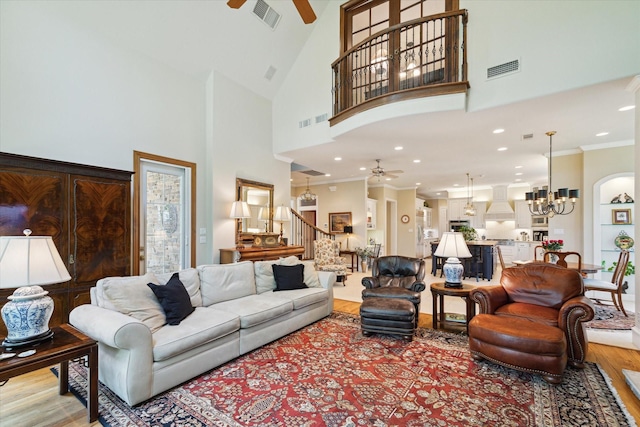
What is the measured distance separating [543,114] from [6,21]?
6.38 meters

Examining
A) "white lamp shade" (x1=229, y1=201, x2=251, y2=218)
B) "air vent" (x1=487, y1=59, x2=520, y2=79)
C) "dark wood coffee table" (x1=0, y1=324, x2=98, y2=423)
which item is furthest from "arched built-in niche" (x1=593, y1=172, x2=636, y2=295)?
"dark wood coffee table" (x1=0, y1=324, x2=98, y2=423)

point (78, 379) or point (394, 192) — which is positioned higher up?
point (394, 192)

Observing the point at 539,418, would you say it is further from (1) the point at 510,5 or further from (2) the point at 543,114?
(1) the point at 510,5

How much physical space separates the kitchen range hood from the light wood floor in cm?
834

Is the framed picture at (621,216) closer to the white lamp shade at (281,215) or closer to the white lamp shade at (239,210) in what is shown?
the white lamp shade at (281,215)

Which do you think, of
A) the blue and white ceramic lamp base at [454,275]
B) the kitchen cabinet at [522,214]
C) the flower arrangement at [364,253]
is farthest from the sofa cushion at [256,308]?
the kitchen cabinet at [522,214]

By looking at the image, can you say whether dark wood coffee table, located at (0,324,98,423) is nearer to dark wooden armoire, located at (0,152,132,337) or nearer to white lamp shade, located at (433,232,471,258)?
dark wooden armoire, located at (0,152,132,337)

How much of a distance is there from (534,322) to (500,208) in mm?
9091

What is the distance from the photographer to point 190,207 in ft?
15.7

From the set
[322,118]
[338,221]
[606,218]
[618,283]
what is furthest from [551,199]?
[338,221]

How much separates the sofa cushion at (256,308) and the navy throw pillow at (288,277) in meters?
0.40

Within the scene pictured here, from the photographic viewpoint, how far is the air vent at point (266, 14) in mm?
4543

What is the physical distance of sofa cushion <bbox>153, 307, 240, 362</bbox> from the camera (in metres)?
2.29

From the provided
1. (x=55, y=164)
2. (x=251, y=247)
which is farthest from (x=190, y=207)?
(x=55, y=164)
